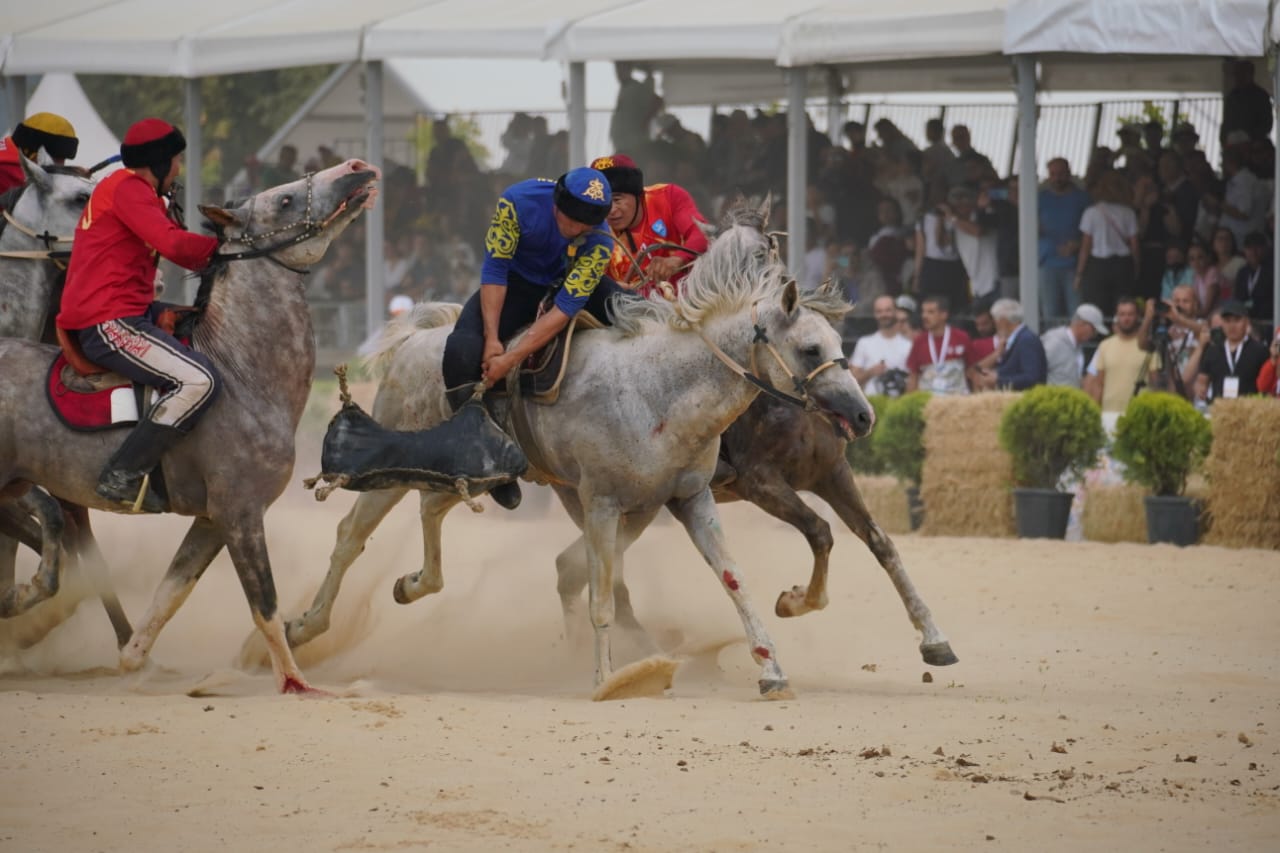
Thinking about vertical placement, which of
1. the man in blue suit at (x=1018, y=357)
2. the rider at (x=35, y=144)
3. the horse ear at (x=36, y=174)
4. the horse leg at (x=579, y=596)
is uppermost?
the rider at (x=35, y=144)

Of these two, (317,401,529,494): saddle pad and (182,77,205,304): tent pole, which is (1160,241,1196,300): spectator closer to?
(317,401,529,494): saddle pad

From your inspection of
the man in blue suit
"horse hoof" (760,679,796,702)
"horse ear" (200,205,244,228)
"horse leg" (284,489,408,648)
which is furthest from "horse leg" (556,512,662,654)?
the man in blue suit

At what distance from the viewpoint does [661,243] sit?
29.5ft

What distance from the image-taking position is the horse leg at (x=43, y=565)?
333 inches

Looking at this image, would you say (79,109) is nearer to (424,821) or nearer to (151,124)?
(151,124)

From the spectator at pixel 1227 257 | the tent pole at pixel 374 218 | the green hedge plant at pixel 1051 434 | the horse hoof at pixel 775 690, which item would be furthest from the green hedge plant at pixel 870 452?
the horse hoof at pixel 775 690

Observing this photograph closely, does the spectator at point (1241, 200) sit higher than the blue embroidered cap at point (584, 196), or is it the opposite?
the spectator at point (1241, 200)

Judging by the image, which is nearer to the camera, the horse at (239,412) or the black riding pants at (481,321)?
the horse at (239,412)

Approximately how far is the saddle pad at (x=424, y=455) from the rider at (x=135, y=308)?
2.26ft

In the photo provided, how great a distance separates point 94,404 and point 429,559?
1.88m

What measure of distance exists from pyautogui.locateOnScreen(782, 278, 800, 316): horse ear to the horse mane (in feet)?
0.59

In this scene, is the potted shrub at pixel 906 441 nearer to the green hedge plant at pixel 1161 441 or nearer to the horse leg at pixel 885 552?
the green hedge plant at pixel 1161 441

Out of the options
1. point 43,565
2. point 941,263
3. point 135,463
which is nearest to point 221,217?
point 135,463

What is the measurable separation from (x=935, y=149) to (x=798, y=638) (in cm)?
868
